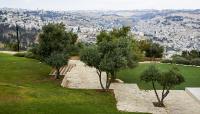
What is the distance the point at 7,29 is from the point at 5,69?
11767cm

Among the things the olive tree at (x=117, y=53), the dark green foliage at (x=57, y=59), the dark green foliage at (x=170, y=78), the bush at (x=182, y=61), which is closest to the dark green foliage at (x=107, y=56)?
the olive tree at (x=117, y=53)

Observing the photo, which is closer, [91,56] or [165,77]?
[165,77]

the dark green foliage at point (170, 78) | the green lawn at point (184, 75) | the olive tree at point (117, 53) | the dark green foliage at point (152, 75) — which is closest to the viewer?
the dark green foliage at point (170, 78)

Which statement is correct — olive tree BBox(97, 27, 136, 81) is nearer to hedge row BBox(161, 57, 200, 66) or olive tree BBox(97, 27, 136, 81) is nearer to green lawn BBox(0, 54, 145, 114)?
green lawn BBox(0, 54, 145, 114)

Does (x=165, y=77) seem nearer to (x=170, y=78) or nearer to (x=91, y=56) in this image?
(x=170, y=78)

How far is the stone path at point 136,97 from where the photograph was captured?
82.1ft

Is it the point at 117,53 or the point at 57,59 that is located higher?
the point at 117,53

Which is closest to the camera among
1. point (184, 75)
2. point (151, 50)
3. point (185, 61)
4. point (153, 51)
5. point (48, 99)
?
point (48, 99)

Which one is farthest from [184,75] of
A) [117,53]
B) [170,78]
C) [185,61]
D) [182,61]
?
[170,78]

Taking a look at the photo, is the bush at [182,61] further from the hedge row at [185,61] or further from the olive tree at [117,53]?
the olive tree at [117,53]

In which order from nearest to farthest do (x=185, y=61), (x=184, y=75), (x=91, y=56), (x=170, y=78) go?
(x=170, y=78) < (x=91, y=56) < (x=184, y=75) < (x=185, y=61)

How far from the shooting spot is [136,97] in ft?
93.7

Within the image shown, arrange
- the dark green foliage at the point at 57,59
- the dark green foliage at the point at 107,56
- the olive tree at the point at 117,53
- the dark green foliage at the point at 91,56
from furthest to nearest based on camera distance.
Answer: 1. the dark green foliage at the point at 57,59
2. the dark green foliage at the point at 91,56
3. the olive tree at the point at 117,53
4. the dark green foliage at the point at 107,56

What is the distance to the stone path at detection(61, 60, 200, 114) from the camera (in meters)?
25.0
